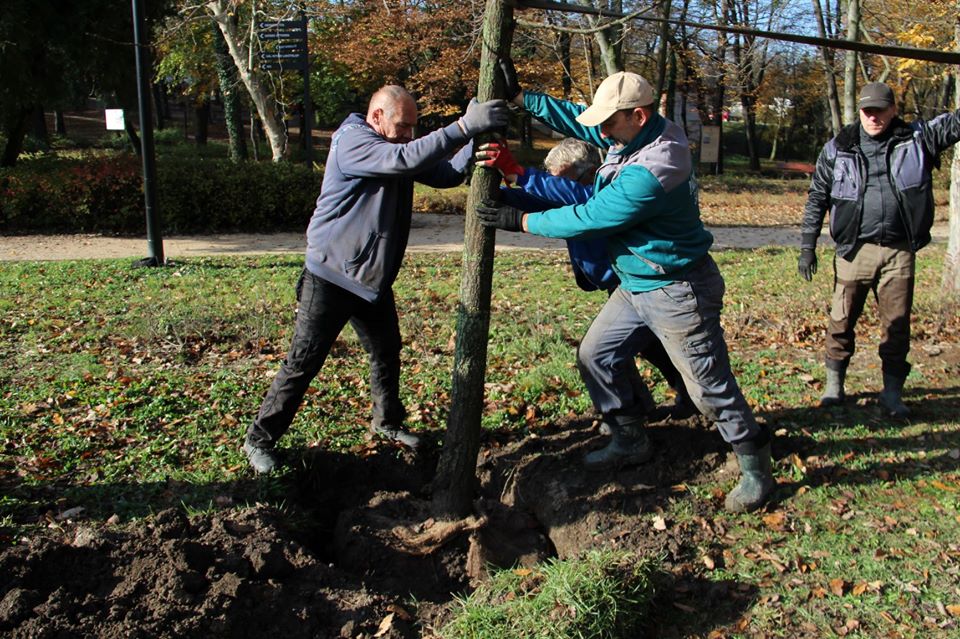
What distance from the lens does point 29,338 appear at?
703cm

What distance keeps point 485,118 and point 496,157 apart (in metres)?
0.19

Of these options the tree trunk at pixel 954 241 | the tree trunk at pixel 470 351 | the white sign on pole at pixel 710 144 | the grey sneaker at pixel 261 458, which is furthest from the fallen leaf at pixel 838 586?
the white sign on pole at pixel 710 144

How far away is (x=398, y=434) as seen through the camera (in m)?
4.87

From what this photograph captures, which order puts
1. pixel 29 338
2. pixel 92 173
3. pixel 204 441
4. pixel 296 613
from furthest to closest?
1. pixel 92 173
2. pixel 29 338
3. pixel 204 441
4. pixel 296 613

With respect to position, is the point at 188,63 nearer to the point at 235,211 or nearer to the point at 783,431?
the point at 235,211

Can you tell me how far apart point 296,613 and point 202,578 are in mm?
395

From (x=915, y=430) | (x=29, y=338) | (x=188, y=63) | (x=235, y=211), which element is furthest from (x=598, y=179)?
(x=188, y=63)

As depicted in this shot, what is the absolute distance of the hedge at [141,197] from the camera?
48.2 feet

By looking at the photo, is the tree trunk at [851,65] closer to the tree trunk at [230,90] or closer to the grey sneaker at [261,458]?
the grey sneaker at [261,458]

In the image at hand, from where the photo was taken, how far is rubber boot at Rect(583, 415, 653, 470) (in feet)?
14.3

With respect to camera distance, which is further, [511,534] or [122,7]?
[122,7]

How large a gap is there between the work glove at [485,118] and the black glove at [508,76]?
0.14m

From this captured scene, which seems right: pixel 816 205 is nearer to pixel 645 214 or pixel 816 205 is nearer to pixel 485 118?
pixel 645 214

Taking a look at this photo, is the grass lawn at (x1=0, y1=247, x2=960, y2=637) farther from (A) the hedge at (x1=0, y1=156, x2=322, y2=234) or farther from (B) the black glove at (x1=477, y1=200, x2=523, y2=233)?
(A) the hedge at (x1=0, y1=156, x2=322, y2=234)
